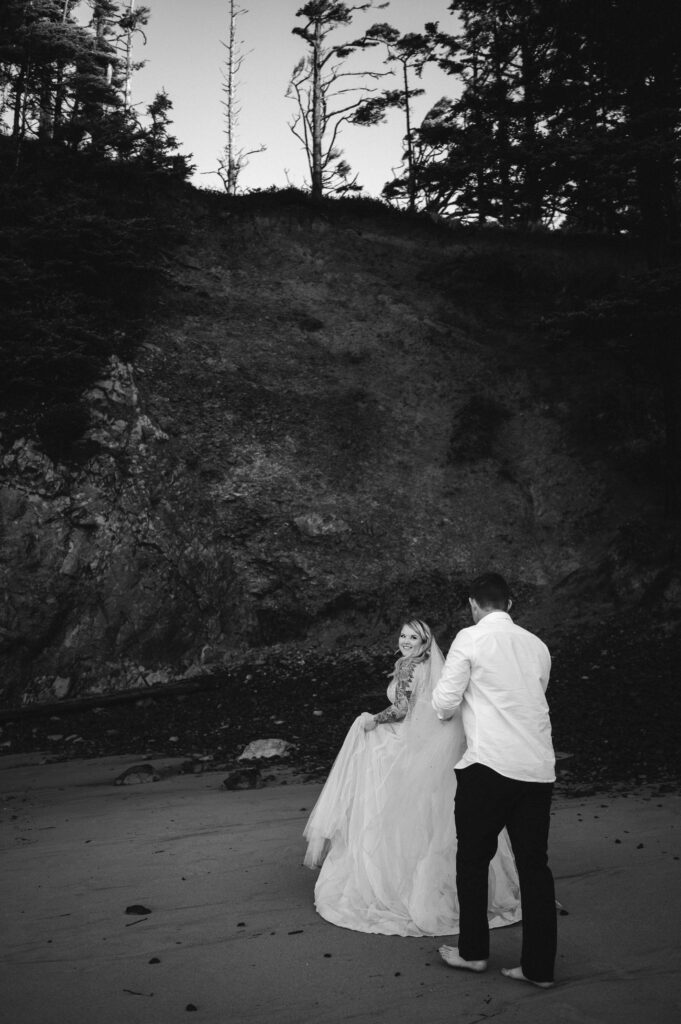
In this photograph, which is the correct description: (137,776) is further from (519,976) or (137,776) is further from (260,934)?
(519,976)

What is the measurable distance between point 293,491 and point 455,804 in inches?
454

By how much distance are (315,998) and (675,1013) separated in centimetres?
166

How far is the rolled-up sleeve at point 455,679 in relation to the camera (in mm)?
4324

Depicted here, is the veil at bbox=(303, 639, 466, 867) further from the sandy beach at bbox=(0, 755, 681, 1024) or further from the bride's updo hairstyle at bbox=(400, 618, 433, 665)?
the sandy beach at bbox=(0, 755, 681, 1024)

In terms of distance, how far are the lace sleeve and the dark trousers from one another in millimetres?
1077

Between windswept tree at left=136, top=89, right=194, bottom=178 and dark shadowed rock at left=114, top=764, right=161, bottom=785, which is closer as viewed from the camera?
dark shadowed rock at left=114, top=764, right=161, bottom=785

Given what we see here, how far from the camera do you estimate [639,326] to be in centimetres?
1351

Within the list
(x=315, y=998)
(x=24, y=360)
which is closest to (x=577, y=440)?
(x=24, y=360)

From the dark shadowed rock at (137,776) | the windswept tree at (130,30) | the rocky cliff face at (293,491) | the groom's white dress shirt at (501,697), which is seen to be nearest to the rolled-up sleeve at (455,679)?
the groom's white dress shirt at (501,697)

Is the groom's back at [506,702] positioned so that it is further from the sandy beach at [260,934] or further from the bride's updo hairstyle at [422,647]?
the sandy beach at [260,934]

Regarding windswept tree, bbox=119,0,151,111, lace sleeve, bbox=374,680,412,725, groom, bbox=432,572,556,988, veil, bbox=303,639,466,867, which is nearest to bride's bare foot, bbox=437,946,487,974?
groom, bbox=432,572,556,988

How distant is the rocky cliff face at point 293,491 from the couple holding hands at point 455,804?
329 inches

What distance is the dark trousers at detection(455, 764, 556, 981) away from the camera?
4.04 m

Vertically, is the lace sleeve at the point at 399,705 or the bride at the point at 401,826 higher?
the lace sleeve at the point at 399,705
